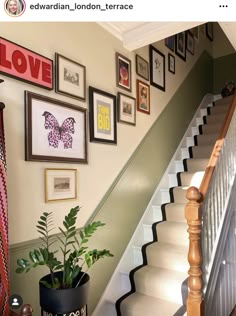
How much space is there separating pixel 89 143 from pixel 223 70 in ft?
12.7

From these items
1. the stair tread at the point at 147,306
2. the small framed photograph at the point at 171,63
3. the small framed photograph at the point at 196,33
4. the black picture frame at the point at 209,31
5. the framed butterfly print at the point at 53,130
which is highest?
the black picture frame at the point at 209,31

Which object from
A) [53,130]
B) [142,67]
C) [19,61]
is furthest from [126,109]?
[19,61]

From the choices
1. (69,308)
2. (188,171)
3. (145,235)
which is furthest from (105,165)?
(188,171)

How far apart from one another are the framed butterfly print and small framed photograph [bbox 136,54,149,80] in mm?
1087

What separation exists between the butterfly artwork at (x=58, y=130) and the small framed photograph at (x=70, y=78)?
0.70ft

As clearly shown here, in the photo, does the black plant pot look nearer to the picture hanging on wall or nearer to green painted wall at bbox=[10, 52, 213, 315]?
green painted wall at bbox=[10, 52, 213, 315]

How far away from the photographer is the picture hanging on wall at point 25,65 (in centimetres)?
164

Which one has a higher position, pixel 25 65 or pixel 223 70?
pixel 223 70

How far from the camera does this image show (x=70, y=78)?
2076 millimetres

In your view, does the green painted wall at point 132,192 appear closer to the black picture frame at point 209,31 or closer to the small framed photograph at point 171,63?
the small framed photograph at point 171,63

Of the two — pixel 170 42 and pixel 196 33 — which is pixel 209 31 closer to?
pixel 196 33

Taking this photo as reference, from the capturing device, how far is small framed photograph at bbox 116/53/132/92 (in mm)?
2609

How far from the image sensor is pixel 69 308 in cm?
140

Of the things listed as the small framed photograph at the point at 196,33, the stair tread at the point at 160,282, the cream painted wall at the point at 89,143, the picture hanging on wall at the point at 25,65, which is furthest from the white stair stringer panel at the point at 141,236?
the picture hanging on wall at the point at 25,65
